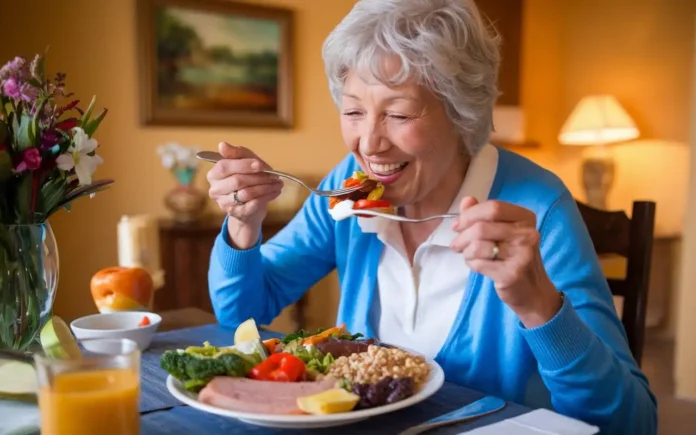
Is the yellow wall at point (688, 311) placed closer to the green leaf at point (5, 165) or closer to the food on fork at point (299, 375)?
the food on fork at point (299, 375)

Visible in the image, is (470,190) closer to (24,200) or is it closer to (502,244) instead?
(502,244)

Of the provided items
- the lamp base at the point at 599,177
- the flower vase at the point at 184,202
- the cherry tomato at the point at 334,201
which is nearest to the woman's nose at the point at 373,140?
the cherry tomato at the point at 334,201

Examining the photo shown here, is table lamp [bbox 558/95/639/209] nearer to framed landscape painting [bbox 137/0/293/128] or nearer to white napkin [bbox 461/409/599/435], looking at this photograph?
framed landscape painting [bbox 137/0/293/128]

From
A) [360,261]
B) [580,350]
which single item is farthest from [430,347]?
[580,350]

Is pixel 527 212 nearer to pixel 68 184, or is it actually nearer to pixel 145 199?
pixel 68 184

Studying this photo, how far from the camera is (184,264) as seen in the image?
329 cm

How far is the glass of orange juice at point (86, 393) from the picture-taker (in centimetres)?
78

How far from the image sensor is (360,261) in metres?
1.56

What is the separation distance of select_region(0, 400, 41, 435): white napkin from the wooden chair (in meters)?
1.23

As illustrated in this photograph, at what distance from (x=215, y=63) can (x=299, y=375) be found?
2.91m

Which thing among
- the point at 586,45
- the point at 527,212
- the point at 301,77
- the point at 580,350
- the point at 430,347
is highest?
the point at 586,45

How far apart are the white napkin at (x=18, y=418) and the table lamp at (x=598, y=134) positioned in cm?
421

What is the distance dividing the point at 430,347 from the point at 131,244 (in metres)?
0.92

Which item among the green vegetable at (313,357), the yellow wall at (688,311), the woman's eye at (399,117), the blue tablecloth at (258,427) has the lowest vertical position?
the yellow wall at (688,311)
